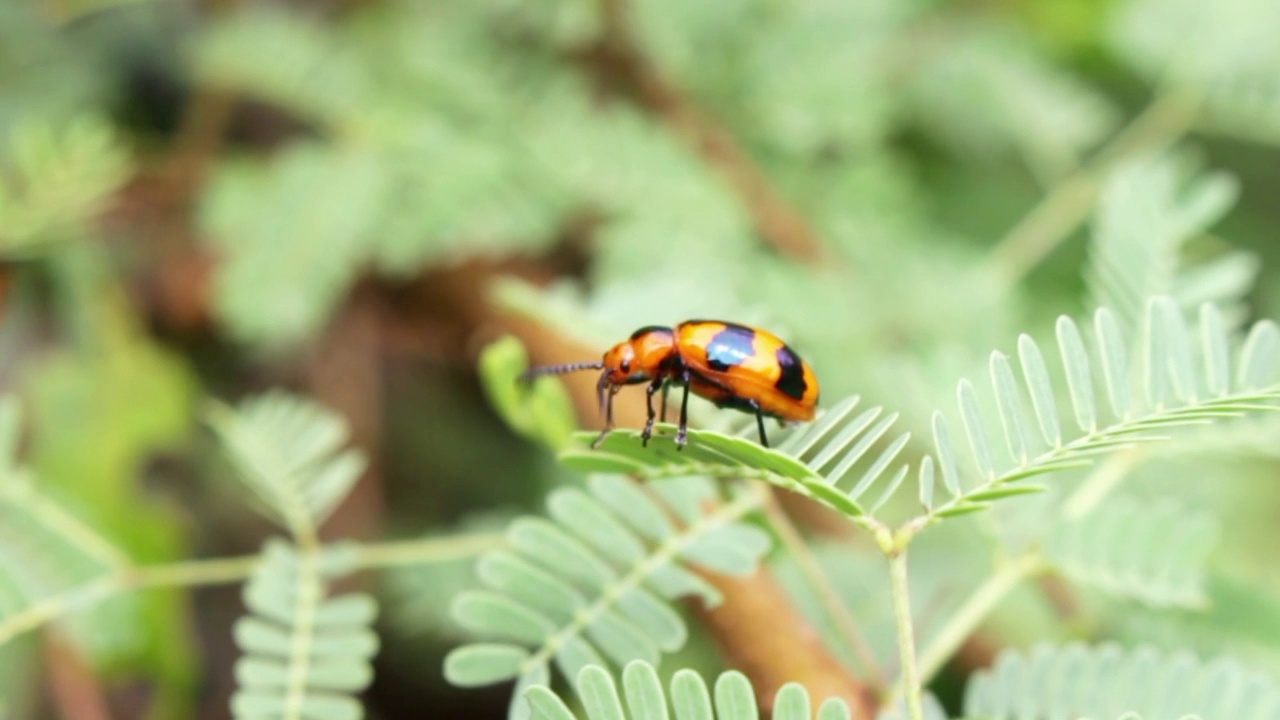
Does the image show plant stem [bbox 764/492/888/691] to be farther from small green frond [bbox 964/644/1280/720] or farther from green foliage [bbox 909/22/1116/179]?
green foliage [bbox 909/22/1116/179]

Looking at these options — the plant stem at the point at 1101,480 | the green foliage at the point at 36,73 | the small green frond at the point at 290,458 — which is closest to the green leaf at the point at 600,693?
the small green frond at the point at 290,458

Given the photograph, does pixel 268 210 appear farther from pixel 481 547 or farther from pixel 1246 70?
pixel 1246 70

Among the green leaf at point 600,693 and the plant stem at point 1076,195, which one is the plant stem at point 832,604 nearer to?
the green leaf at point 600,693

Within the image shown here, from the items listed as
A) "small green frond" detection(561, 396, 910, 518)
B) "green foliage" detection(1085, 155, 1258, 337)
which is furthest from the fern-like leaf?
"green foliage" detection(1085, 155, 1258, 337)

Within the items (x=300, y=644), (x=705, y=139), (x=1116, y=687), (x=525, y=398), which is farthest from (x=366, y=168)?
(x=1116, y=687)

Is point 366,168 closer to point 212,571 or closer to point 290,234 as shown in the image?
point 290,234

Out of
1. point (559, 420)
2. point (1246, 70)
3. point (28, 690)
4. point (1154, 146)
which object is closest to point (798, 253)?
point (1154, 146)
